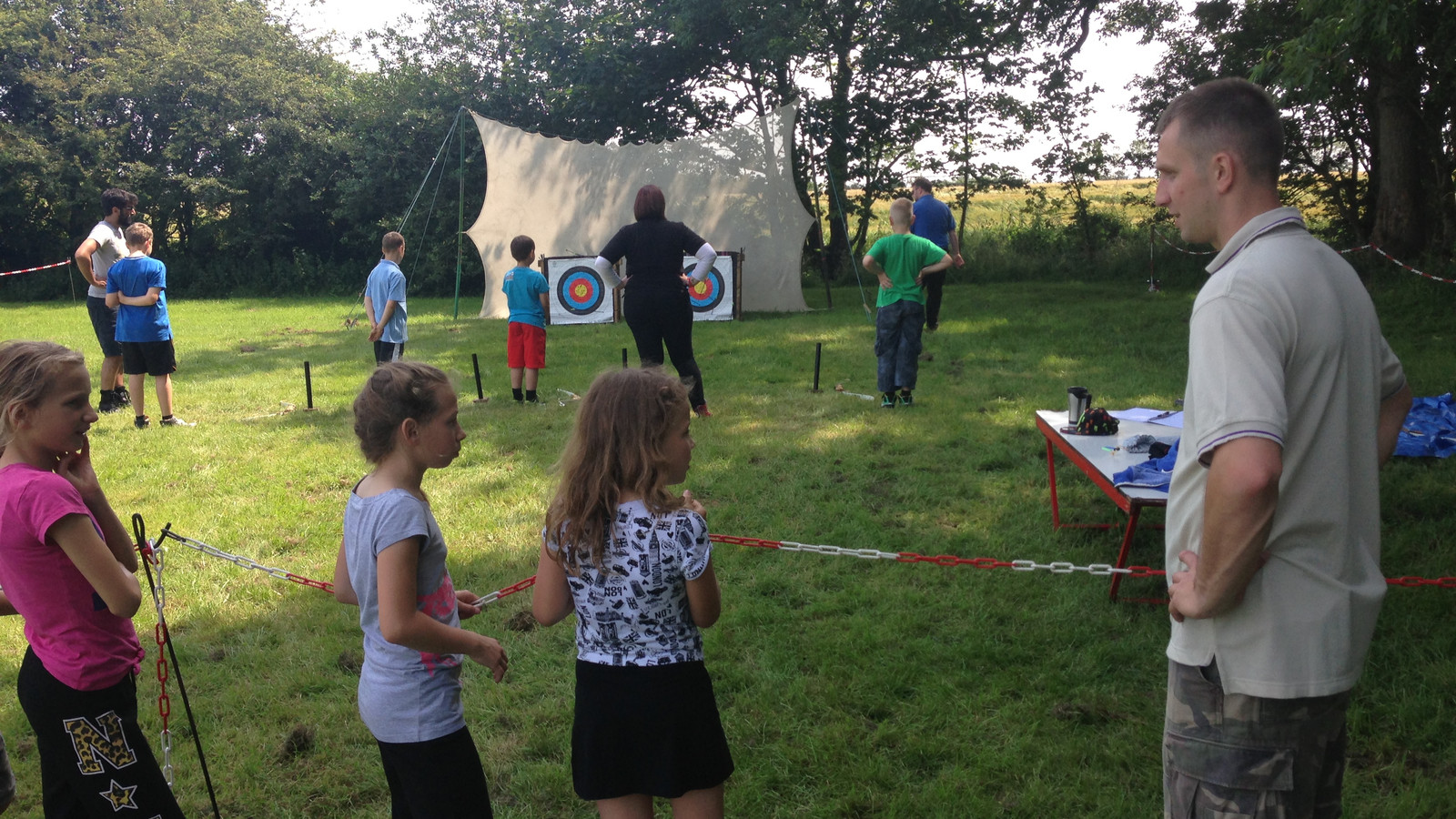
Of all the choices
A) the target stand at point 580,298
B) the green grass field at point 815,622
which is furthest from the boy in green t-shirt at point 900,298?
the target stand at point 580,298

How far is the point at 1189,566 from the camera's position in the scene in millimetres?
1814

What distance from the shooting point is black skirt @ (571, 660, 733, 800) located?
2148 mm

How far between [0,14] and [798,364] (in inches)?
1013

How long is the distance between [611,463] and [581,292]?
13295mm

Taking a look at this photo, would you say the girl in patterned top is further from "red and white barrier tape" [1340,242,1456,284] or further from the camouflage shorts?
"red and white barrier tape" [1340,242,1456,284]

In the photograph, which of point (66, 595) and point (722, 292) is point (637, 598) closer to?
point (66, 595)

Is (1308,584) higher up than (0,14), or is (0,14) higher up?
(0,14)

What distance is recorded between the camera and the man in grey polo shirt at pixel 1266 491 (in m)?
1.65

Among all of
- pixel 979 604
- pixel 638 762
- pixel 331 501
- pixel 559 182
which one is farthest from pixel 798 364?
pixel 638 762

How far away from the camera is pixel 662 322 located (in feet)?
25.2

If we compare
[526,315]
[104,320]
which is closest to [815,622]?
[526,315]

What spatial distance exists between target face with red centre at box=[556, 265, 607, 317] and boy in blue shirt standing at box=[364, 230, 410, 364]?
6.51 metres

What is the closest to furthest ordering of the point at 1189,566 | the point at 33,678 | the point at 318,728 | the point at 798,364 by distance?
the point at 1189,566
the point at 33,678
the point at 318,728
the point at 798,364

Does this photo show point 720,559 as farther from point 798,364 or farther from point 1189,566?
point 798,364
